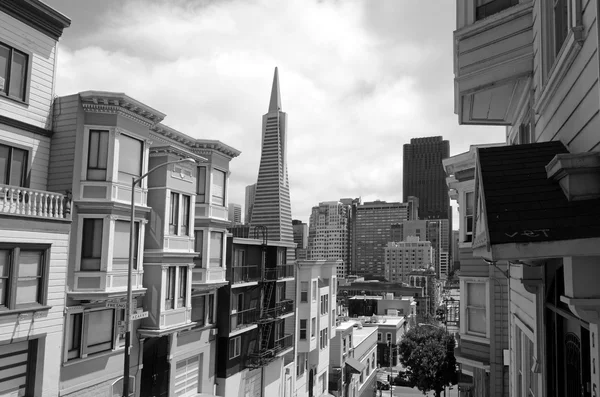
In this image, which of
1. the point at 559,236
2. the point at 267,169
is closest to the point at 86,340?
the point at 559,236

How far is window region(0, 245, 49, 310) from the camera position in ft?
48.0

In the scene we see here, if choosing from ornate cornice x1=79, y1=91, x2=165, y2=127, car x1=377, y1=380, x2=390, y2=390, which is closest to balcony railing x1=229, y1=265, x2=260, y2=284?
ornate cornice x1=79, y1=91, x2=165, y2=127

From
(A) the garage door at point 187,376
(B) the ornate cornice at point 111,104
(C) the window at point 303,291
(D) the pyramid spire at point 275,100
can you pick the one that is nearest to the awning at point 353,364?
(C) the window at point 303,291

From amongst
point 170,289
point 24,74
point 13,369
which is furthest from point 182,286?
point 24,74

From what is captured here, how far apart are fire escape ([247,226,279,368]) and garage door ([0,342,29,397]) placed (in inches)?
696

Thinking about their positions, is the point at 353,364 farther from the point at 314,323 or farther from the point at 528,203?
the point at 528,203

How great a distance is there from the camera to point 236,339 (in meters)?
30.1

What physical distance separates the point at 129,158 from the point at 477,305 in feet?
49.9

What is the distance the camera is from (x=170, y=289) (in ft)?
72.4

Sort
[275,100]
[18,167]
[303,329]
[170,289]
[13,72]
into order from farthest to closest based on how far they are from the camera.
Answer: [275,100] → [303,329] → [170,289] → [18,167] → [13,72]

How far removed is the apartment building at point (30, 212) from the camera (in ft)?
48.5

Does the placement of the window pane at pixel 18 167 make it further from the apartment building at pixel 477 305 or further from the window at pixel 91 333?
the apartment building at pixel 477 305

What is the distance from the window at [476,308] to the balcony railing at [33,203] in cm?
1589

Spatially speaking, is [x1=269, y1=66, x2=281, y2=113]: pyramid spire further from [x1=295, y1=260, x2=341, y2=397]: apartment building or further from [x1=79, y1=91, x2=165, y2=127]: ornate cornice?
[x1=79, y1=91, x2=165, y2=127]: ornate cornice
